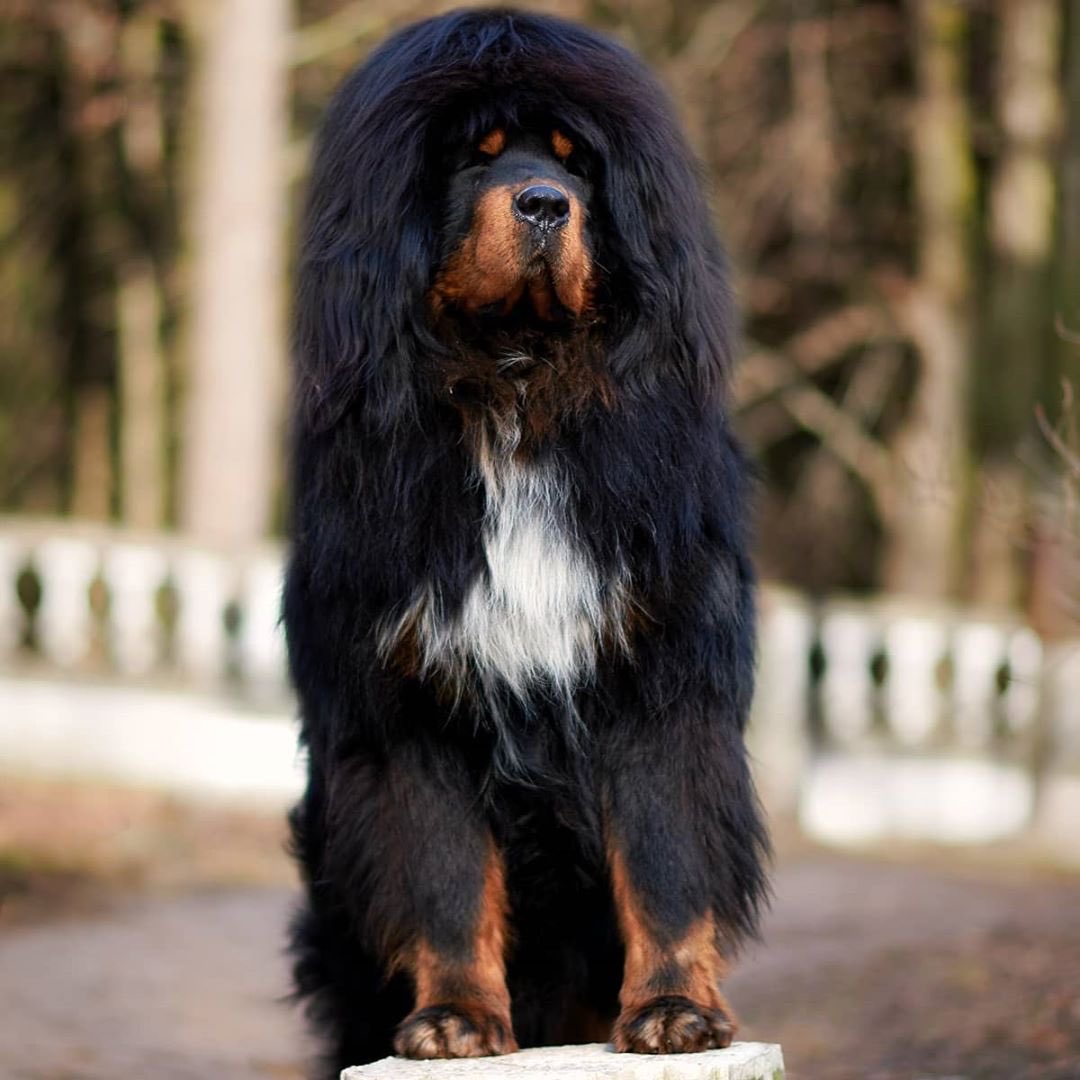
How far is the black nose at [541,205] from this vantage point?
3379 mm

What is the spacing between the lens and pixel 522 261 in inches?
133

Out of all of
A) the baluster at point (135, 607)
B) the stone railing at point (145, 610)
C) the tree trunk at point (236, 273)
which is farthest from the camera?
the tree trunk at point (236, 273)

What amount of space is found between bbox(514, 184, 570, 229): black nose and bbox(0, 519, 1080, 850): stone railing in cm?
662

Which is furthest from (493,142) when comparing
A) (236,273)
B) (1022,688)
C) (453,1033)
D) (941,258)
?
(941,258)

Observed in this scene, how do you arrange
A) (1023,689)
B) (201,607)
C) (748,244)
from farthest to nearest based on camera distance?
(748,244) < (201,607) < (1023,689)

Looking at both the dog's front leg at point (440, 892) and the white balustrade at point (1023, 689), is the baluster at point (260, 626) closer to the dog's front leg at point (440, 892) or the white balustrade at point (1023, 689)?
the white balustrade at point (1023, 689)

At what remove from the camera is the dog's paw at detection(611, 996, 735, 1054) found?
347cm

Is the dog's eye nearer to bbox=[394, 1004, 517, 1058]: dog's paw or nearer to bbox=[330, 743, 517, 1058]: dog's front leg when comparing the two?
bbox=[330, 743, 517, 1058]: dog's front leg

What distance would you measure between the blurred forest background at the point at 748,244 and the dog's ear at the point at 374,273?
225 inches

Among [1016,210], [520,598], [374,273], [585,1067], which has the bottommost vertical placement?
[585,1067]

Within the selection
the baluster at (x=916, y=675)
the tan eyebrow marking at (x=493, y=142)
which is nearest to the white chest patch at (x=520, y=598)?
the tan eyebrow marking at (x=493, y=142)

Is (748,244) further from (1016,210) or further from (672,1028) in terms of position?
(672,1028)

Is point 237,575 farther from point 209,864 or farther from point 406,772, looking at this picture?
point 406,772

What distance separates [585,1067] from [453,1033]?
10.4 inches
